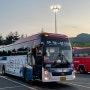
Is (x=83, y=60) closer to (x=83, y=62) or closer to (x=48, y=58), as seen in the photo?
(x=83, y=62)

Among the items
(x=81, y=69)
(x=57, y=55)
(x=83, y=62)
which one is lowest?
(x=81, y=69)

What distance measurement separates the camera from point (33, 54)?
19797 millimetres

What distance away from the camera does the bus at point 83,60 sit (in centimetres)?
3138

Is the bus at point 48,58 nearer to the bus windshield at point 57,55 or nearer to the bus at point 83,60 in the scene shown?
the bus windshield at point 57,55

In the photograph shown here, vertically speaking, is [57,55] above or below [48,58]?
above

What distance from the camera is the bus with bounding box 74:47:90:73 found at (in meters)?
31.4

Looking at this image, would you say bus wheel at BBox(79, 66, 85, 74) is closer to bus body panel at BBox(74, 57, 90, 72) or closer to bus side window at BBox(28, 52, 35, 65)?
bus body panel at BBox(74, 57, 90, 72)

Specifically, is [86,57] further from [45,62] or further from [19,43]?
[45,62]

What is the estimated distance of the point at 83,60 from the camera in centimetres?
3206

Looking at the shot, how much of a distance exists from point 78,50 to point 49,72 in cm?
1522

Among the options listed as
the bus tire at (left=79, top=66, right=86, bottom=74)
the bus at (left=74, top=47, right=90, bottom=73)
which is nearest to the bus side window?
the bus at (left=74, top=47, right=90, bottom=73)

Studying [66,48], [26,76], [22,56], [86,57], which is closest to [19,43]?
[22,56]

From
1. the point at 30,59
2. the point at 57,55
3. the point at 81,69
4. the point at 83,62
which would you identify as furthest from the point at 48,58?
the point at 81,69

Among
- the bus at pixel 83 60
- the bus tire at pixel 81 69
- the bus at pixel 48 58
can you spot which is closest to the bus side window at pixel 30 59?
the bus at pixel 48 58
